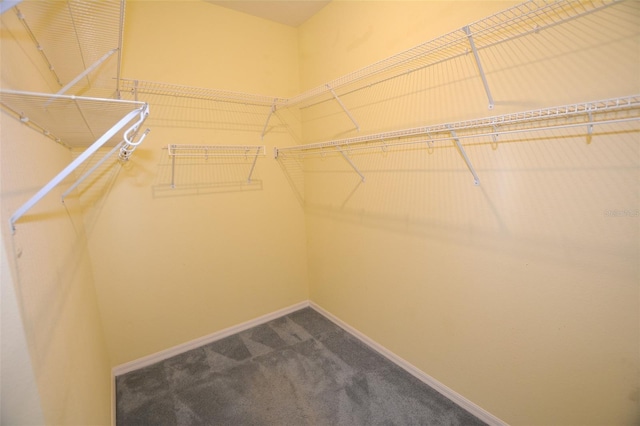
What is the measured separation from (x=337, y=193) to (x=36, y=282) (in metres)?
1.96

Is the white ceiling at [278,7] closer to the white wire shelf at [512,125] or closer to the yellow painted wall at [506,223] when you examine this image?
the yellow painted wall at [506,223]

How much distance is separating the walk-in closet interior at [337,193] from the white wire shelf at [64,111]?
0.01m

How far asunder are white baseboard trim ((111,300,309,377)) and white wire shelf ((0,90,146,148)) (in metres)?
1.69

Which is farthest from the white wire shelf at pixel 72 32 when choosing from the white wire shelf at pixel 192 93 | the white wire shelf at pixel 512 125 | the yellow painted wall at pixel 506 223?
the yellow painted wall at pixel 506 223

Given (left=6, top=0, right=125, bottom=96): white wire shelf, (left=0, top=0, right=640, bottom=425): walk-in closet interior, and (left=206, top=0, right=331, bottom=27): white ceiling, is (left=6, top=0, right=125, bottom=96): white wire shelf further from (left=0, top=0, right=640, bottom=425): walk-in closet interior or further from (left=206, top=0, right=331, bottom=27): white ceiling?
(left=206, top=0, right=331, bottom=27): white ceiling

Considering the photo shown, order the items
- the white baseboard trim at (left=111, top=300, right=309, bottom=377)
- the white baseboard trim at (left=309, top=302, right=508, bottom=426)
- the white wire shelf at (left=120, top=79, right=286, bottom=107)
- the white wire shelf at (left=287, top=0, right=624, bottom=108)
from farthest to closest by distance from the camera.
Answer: the white baseboard trim at (left=111, top=300, right=309, bottom=377), the white wire shelf at (left=120, top=79, right=286, bottom=107), the white baseboard trim at (left=309, top=302, right=508, bottom=426), the white wire shelf at (left=287, top=0, right=624, bottom=108)

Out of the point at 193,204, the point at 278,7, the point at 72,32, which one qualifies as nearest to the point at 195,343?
the point at 193,204

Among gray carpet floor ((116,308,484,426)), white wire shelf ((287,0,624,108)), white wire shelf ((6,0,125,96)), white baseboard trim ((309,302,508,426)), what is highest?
white wire shelf ((287,0,624,108))

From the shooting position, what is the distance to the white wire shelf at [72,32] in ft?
2.72

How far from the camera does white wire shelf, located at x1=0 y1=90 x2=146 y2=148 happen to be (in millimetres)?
698

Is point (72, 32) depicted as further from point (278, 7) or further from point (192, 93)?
point (278, 7)

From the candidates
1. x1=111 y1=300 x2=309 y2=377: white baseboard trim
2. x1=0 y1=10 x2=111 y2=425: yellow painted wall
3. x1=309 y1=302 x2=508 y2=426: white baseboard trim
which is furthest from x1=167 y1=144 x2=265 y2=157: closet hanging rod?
x1=309 y1=302 x2=508 y2=426: white baseboard trim

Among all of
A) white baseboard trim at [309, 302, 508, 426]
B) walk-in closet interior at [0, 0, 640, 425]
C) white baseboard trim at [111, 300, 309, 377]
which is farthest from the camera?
white baseboard trim at [111, 300, 309, 377]

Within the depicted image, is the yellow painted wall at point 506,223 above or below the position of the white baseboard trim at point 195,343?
above
